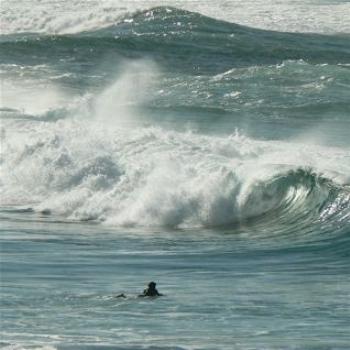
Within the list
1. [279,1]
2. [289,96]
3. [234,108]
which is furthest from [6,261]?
[279,1]

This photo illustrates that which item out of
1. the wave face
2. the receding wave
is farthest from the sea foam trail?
the receding wave

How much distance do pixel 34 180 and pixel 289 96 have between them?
12.1 meters

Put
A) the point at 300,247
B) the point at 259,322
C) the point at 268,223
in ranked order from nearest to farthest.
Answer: the point at 259,322 < the point at 300,247 < the point at 268,223

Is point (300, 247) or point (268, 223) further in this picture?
point (268, 223)

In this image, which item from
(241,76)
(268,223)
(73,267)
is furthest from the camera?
(241,76)

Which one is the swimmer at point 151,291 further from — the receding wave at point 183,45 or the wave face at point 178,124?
the receding wave at point 183,45

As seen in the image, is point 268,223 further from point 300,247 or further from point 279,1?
A: point 279,1

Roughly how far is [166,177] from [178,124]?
28.3 feet

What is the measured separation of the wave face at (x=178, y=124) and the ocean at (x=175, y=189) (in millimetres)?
47

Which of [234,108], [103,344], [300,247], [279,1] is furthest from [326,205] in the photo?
[279,1]

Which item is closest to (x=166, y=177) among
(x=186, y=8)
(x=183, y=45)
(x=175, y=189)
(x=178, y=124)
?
(x=175, y=189)

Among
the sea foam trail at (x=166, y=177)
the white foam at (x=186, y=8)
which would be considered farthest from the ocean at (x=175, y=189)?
the white foam at (x=186, y=8)

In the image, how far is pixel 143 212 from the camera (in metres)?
19.2

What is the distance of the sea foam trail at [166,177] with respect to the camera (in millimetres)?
19328
